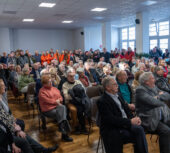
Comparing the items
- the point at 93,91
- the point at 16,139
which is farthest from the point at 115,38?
the point at 16,139

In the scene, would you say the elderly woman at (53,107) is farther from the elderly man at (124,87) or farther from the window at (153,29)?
the window at (153,29)

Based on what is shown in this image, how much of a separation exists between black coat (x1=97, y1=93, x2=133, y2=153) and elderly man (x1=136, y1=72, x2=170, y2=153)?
38 centimetres

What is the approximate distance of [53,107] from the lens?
128 inches

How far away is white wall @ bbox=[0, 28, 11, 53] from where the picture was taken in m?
15.3

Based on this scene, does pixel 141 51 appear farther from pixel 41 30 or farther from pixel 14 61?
pixel 41 30

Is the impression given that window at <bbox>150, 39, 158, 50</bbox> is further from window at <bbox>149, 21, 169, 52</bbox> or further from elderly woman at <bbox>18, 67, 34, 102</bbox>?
elderly woman at <bbox>18, 67, 34, 102</bbox>

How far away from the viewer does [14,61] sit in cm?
909

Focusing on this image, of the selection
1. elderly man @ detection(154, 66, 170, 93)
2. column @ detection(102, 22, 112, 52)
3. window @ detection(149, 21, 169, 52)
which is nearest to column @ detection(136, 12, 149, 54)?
column @ detection(102, 22, 112, 52)

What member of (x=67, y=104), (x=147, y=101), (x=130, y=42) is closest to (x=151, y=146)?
(x=147, y=101)

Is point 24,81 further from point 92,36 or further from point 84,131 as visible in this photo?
point 92,36

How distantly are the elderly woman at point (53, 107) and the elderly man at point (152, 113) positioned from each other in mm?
1262

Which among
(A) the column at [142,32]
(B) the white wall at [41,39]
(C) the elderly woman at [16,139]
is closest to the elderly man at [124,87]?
(C) the elderly woman at [16,139]

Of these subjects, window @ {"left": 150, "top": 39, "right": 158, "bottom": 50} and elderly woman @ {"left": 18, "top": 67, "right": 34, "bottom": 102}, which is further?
window @ {"left": 150, "top": 39, "right": 158, "bottom": 50}

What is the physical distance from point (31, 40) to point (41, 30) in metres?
1.32
